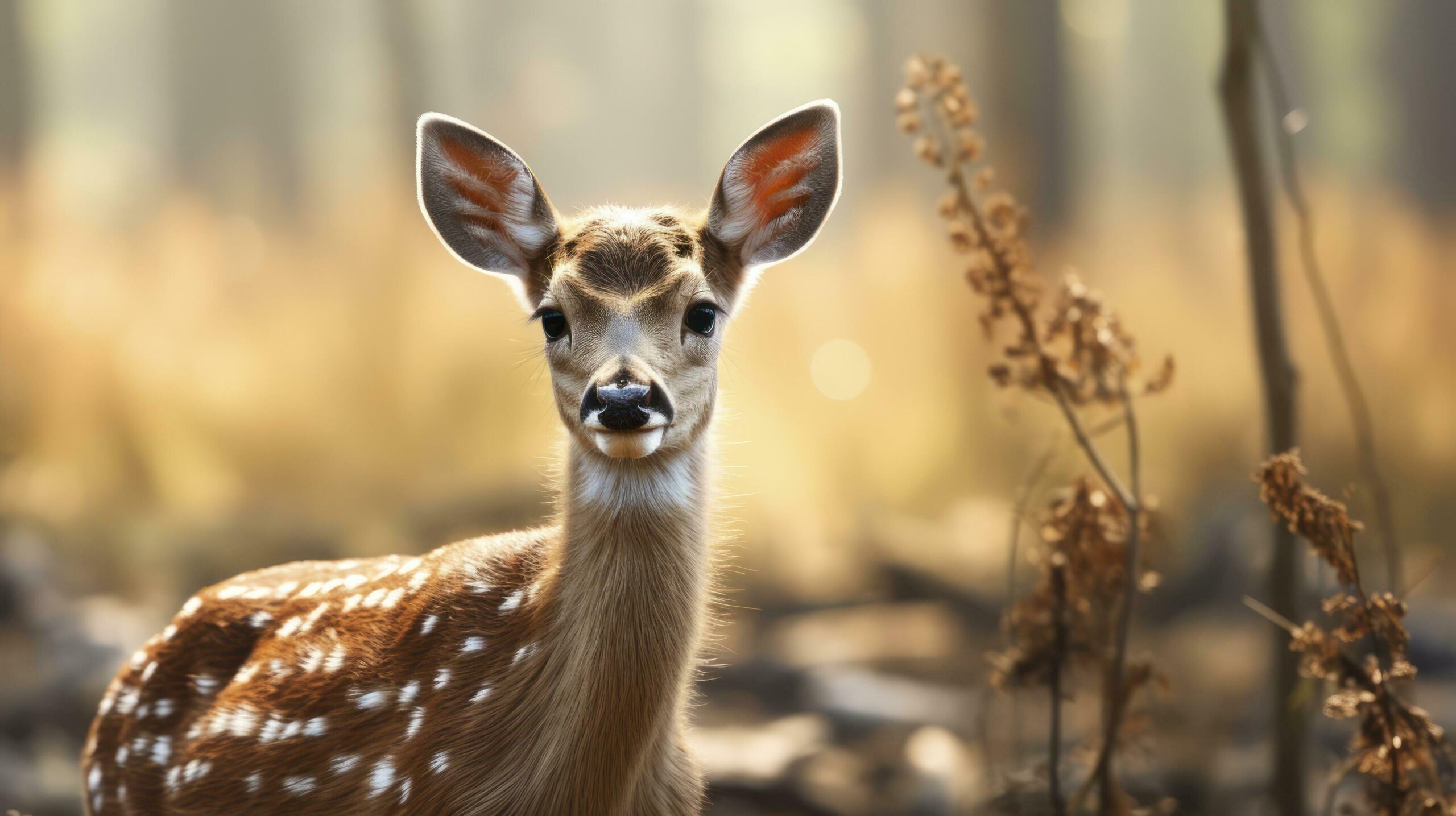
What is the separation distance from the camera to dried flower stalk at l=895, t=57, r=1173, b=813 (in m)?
1.91

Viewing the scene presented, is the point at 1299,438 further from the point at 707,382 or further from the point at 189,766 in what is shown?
→ the point at 189,766

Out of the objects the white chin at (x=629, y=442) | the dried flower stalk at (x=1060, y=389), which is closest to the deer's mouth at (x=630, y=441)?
the white chin at (x=629, y=442)

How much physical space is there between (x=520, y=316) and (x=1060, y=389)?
1.70 meters

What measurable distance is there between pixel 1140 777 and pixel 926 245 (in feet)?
5.58

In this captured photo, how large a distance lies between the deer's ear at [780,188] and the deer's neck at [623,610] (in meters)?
0.33

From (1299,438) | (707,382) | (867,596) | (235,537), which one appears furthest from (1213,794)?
(235,537)

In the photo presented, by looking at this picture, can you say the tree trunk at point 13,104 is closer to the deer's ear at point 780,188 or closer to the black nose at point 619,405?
the deer's ear at point 780,188

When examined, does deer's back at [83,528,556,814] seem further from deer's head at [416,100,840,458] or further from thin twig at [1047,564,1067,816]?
thin twig at [1047,564,1067,816]

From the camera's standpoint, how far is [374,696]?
1.62 m

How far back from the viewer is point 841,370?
356 centimetres

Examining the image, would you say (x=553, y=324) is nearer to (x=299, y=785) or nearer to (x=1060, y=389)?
(x=299, y=785)

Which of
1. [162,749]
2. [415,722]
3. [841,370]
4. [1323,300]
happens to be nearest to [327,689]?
[415,722]

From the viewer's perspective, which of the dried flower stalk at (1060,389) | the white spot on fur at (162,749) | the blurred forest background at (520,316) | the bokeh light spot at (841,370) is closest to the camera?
the white spot on fur at (162,749)

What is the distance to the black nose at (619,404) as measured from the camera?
1387 mm
